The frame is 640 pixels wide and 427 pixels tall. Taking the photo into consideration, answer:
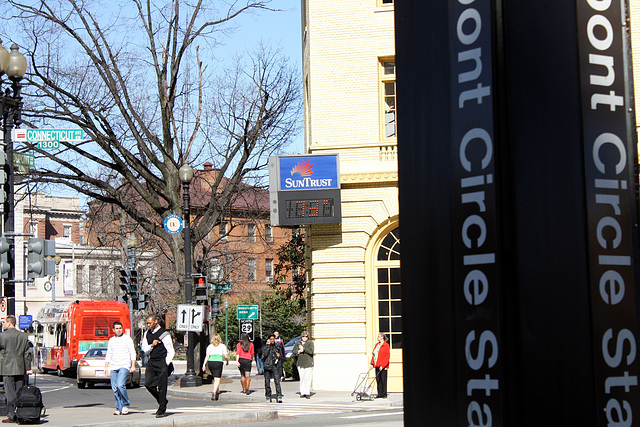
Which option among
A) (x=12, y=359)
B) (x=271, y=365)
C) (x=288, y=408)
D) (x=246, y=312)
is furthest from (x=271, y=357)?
(x=246, y=312)

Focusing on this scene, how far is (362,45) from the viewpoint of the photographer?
24.8 m

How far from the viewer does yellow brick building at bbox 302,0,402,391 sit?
2409 centimetres

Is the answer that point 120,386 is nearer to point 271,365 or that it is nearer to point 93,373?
point 271,365

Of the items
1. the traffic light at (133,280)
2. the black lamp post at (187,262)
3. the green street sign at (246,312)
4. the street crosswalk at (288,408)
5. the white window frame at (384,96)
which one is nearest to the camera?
the street crosswalk at (288,408)

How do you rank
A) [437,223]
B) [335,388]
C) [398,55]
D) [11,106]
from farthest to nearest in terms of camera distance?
[335,388] < [11,106] < [398,55] < [437,223]

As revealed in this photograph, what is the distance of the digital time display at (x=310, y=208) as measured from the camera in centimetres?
2405

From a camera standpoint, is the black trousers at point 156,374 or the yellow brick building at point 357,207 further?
the yellow brick building at point 357,207

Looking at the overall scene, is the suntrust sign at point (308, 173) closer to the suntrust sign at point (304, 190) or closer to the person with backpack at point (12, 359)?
the suntrust sign at point (304, 190)

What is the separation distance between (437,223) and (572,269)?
54 centimetres

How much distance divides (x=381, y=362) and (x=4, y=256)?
9193 millimetres

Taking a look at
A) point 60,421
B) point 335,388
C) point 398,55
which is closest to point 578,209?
point 398,55

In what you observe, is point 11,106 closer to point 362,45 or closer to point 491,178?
point 362,45

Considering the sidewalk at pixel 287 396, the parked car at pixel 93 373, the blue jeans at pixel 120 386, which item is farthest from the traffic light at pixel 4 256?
the parked car at pixel 93 373

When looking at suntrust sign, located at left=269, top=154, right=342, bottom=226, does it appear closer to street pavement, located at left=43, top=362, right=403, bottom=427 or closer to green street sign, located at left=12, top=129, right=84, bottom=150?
street pavement, located at left=43, top=362, right=403, bottom=427
